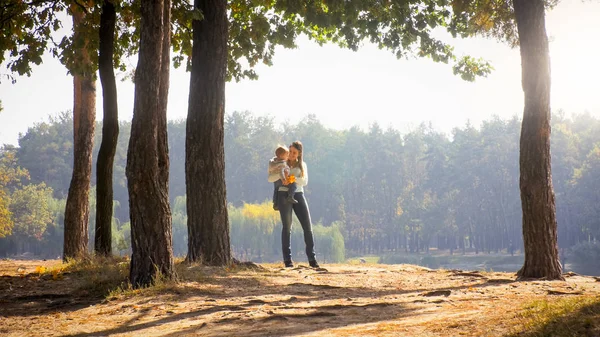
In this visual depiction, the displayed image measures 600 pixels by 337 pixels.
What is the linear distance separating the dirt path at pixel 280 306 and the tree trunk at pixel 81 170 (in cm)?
398

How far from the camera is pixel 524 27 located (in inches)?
412

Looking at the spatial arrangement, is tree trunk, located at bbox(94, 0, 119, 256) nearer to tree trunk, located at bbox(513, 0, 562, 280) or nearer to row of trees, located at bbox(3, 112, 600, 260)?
tree trunk, located at bbox(513, 0, 562, 280)

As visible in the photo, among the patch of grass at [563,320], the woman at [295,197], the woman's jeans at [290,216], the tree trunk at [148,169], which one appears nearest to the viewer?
the patch of grass at [563,320]

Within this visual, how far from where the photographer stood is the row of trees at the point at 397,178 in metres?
78.6

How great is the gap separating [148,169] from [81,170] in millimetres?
6613

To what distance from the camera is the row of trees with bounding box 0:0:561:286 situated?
8758mm

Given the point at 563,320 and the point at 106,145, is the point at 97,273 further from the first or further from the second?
the point at 563,320

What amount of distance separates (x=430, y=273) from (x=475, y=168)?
3123 inches

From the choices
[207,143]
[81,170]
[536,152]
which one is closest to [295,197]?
[207,143]

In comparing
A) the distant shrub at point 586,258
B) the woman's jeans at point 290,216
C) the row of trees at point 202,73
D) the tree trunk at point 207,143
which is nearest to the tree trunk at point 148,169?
the row of trees at point 202,73

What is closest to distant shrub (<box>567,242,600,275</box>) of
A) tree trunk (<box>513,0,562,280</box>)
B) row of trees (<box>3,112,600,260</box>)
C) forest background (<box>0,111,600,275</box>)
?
forest background (<box>0,111,600,275</box>)

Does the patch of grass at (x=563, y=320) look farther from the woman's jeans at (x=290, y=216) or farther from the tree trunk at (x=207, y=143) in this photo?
the woman's jeans at (x=290, y=216)

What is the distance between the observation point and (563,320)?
4.88 metres

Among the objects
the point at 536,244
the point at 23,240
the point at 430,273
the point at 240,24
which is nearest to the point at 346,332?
the point at 536,244
